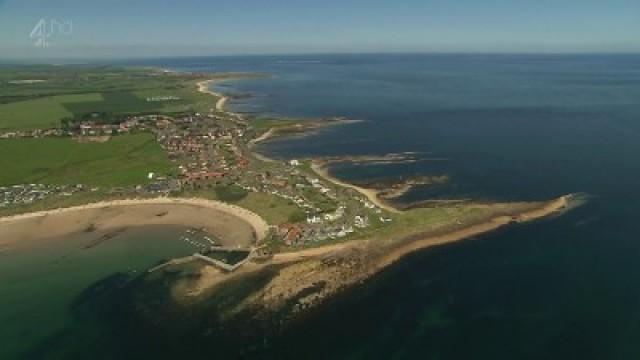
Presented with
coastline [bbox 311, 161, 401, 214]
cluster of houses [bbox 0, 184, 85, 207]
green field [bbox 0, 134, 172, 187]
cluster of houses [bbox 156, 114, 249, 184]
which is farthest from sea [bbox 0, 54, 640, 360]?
cluster of houses [bbox 0, 184, 85, 207]

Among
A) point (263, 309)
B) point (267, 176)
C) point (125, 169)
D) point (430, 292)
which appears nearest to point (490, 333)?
point (430, 292)

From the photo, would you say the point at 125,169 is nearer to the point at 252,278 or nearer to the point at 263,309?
the point at 252,278

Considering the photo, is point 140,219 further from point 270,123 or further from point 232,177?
point 270,123

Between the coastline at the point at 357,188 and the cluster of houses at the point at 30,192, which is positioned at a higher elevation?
the coastline at the point at 357,188

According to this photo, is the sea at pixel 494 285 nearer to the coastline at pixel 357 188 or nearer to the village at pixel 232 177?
the coastline at pixel 357 188

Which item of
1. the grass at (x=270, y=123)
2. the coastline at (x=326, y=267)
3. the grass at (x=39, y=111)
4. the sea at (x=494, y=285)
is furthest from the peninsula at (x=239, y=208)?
the grass at (x=39, y=111)

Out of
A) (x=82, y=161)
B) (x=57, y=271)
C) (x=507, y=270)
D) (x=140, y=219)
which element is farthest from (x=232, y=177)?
(x=507, y=270)
